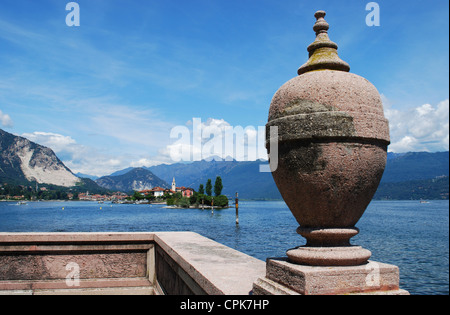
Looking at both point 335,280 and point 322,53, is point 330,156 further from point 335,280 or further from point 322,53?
point 322,53

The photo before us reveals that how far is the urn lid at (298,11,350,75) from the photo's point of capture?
11.3 ft

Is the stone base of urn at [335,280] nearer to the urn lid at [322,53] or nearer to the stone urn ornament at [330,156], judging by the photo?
the stone urn ornament at [330,156]

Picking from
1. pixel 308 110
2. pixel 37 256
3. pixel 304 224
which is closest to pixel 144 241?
pixel 37 256

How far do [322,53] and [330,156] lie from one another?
3.80 ft

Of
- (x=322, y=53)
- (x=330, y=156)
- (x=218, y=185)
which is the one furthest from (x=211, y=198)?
(x=330, y=156)

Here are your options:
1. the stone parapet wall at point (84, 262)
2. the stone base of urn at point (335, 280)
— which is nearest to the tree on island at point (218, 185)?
the stone parapet wall at point (84, 262)

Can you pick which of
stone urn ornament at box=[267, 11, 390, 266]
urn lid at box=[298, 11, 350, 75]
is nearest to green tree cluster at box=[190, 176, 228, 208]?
urn lid at box=[298, 11, 350, 75]

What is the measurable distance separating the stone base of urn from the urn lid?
1794mm

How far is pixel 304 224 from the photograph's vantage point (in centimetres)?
326

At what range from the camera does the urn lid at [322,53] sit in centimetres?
344
